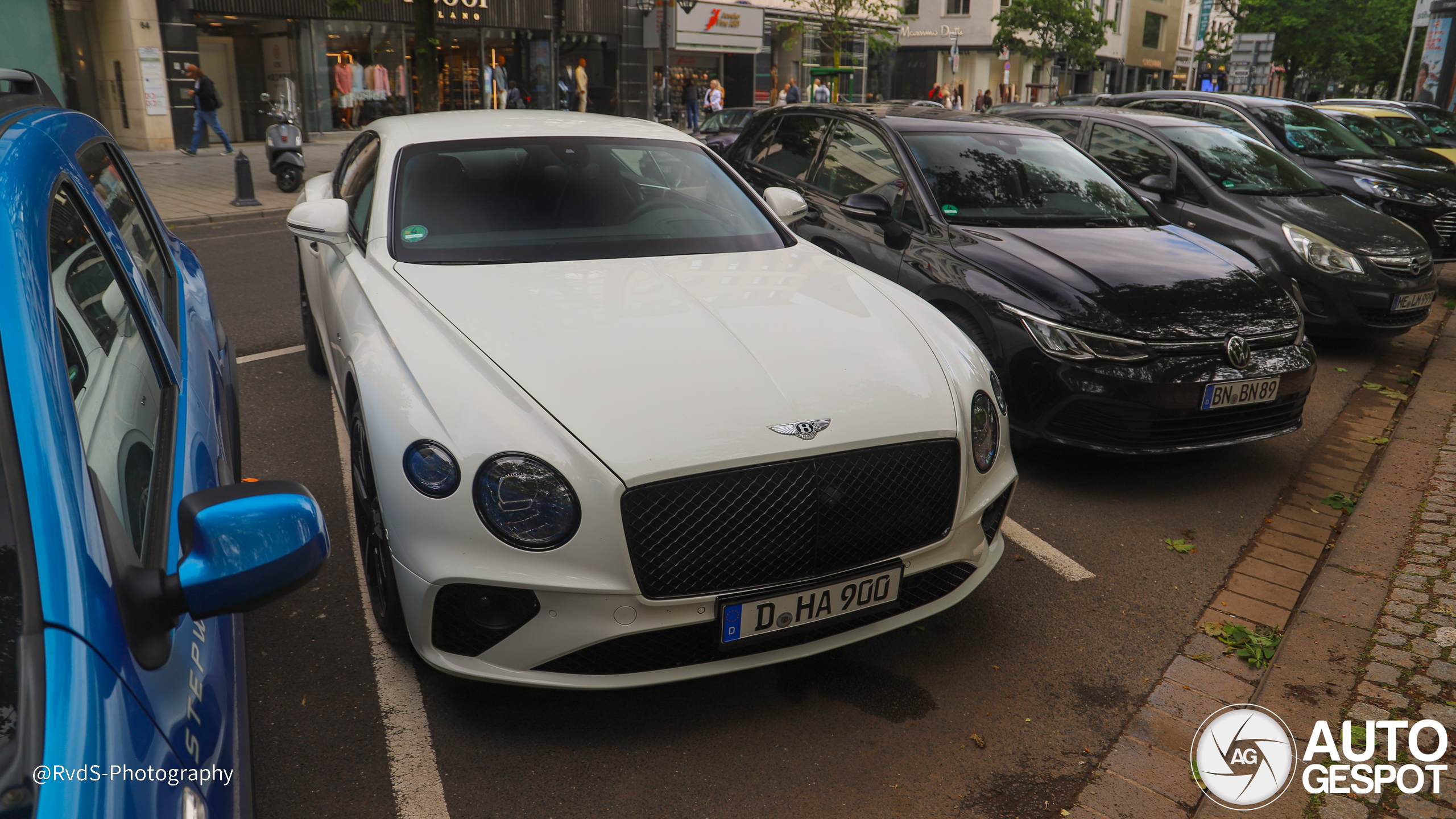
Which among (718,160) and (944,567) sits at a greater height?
(718,160)

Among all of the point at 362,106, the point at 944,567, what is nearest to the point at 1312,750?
the point at 944,567

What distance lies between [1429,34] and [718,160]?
25919mm

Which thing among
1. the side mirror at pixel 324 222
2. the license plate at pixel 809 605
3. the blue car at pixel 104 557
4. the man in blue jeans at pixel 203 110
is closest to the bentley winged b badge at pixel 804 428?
the license plate at pixel 809 605

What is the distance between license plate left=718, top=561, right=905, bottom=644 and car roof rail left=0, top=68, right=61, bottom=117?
216cm

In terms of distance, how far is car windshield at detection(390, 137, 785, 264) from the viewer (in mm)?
3660

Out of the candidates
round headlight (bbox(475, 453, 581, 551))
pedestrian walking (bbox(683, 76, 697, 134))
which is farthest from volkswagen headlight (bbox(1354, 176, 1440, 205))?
pedestrian walking (bbox(683, 76, 697, 134))

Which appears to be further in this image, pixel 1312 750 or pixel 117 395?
pixel 1312 750

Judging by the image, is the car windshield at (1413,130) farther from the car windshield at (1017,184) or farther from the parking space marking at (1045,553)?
the parking space marking at (1045,553)

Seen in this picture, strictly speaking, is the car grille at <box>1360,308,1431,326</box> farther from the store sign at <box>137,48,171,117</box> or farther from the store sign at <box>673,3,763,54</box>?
the store sign at <box>673,3,763,54</box>

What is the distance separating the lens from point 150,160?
1777 cm

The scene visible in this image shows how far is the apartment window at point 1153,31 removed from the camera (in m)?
61.8

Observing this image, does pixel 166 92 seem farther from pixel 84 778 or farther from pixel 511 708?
pixel 84 778

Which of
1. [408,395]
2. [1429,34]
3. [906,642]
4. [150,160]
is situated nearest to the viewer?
[408,395]

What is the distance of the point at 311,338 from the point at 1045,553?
13.8 feet
